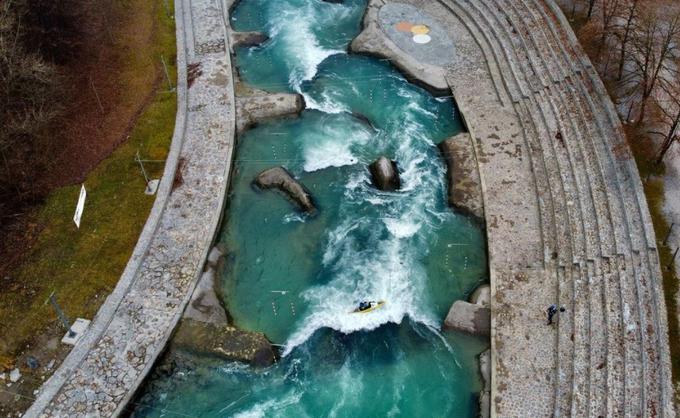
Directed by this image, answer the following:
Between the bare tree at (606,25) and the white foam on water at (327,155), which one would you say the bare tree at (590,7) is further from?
the white foam on water at (327,155)

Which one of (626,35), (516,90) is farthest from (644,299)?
(626,35)

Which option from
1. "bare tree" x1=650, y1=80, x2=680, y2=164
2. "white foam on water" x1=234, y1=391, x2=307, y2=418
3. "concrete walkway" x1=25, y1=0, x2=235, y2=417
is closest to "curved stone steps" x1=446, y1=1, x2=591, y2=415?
"bare tree" x1=650, y1=80, x2=680, y2=164

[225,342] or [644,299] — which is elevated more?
[644,299]

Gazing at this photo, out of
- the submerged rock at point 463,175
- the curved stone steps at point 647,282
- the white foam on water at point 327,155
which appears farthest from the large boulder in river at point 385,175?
the curved stone steps at point 647,282

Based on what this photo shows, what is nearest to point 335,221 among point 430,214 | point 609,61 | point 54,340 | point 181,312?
point 430,214

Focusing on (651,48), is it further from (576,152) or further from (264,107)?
(264,107)
